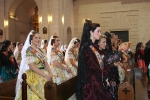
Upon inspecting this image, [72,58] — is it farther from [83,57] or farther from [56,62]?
[83,57]

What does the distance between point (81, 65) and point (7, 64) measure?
324cm

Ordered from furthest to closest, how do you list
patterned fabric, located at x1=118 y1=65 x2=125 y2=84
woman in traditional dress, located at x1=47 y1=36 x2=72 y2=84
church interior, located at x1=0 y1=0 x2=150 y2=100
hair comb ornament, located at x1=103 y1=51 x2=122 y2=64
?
church interior, located at x1=0 y1=0 x2=150 y2=100, woman in traditional dress, located at x1=47 y1=36 x2=72 y2=84, patterned fabric, located at x1=118 y1=65 x2=125 y2=84, hair comb ornament, located at x1=103 y1=51 x2=122 y2=64

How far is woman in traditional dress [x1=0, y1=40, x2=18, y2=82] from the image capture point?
5.12m

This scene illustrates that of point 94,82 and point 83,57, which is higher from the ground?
point 83,57

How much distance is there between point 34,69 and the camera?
349 centimetres

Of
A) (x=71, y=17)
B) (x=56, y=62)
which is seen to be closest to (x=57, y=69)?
(x=56, y=62)

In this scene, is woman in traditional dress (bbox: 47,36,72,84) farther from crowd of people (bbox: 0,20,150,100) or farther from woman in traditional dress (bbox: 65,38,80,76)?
woman in traditional dress (bbox: 65,38,80,76)

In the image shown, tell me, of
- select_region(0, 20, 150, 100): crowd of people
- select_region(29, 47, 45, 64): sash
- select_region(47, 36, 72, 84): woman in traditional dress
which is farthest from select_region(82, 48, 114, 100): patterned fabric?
select_region(47, 36, 72, 84): woman in traditional dress

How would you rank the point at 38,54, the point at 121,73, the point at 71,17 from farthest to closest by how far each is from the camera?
the point at 71,17, the point at 38,54, the point at 121,73

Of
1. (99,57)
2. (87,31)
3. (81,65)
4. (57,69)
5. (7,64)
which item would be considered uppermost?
(87,31)

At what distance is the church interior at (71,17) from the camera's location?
1263cm

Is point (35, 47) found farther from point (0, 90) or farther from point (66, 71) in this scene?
point (66, 71)

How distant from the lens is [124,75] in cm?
338

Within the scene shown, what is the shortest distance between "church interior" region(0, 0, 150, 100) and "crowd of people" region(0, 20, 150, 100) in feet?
23.0
